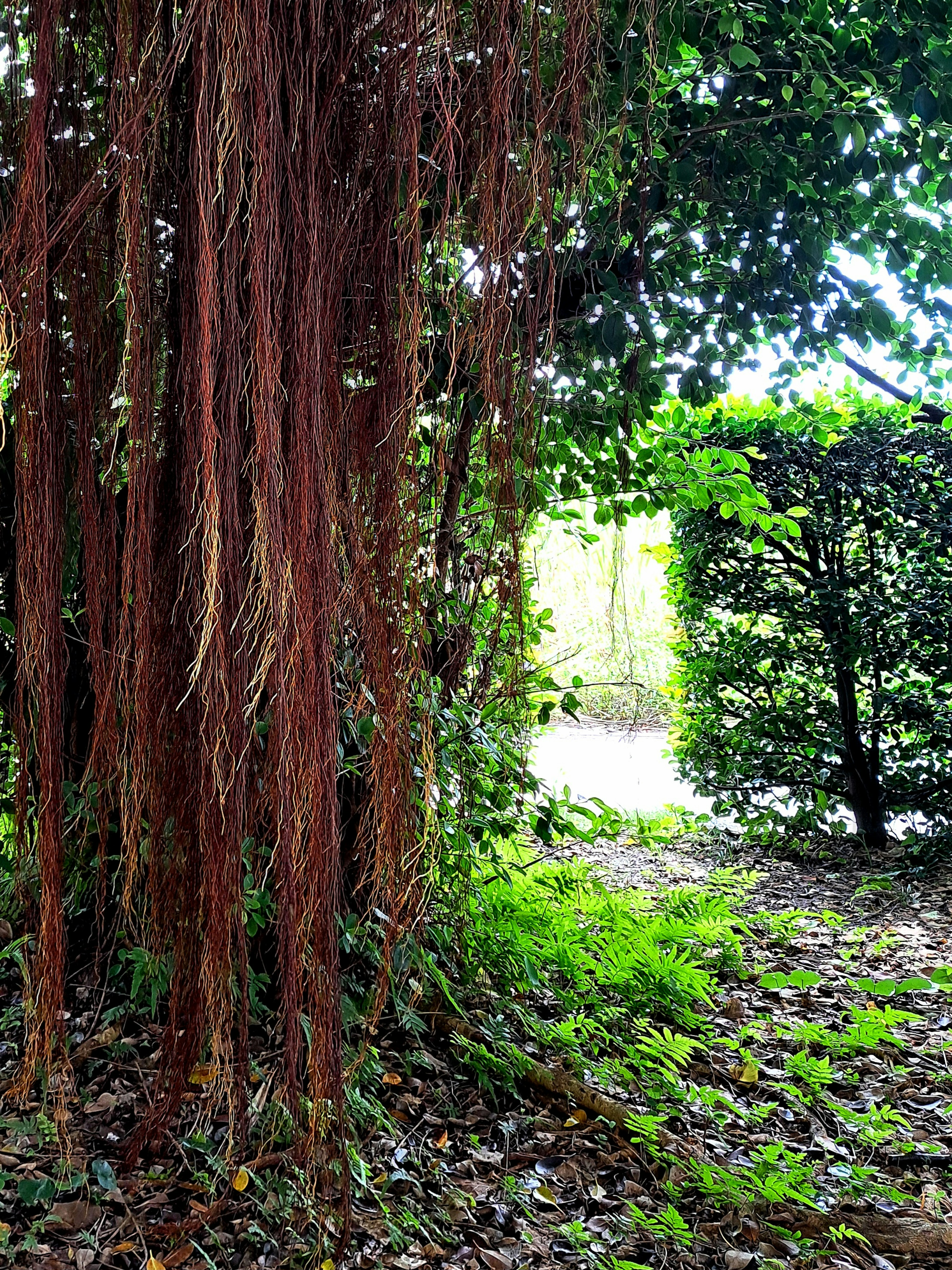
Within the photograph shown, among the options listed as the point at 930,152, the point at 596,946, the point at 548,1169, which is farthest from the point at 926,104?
the point at 548,1169

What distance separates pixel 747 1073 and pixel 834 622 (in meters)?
2.30

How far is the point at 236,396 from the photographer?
1200 mm

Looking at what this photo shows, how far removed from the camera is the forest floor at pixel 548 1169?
5.05 ft

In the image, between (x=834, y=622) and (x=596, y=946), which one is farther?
(x=834, y=622)

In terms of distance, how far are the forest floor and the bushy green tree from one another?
169 cm

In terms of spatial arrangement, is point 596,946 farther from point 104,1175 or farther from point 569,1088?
point 104,1175

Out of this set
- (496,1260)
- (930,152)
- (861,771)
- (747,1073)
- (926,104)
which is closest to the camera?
(496,1260)

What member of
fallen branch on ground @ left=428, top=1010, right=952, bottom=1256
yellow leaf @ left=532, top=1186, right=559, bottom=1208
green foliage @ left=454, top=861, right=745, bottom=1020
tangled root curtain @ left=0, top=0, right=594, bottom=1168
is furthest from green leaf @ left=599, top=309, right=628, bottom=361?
yellow leaf @ left=532, top=1186, right=559, bottom=1208

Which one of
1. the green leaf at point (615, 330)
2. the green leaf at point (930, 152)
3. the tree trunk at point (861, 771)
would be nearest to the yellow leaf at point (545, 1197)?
the green leaf at point (615, 330)

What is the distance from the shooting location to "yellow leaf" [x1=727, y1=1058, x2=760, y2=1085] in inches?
85.1

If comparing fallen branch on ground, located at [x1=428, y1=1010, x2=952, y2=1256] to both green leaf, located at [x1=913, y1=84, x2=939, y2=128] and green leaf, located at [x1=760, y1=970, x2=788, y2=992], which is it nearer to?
green leaf, located at [x1=760, y1=970, x2=788, y2=992]

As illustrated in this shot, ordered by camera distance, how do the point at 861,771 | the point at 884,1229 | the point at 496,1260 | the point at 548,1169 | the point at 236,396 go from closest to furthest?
the point at 236,396 < the point at 496,1260 < the point at 884,1229 < the point at 548,1169 < the point at 861,771

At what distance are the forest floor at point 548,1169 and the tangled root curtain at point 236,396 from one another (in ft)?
0.62

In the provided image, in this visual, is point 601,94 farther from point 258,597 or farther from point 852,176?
point 258,597
